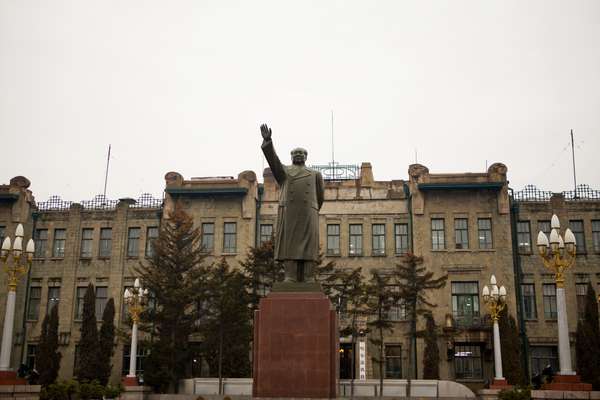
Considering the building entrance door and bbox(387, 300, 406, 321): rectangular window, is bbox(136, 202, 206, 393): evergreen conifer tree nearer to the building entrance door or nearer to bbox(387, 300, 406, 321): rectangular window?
the building entrance door

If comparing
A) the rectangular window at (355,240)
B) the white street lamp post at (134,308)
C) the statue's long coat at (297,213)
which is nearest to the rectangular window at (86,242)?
the white street lamp post at (134,308)

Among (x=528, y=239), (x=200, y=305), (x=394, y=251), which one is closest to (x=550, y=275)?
(x=528, y=239)

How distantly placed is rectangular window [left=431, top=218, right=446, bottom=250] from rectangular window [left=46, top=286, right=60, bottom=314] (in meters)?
22.1

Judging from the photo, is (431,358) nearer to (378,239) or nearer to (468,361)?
(468,361)

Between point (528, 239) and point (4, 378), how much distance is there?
92.0 feet

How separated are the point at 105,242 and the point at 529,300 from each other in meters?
24.8

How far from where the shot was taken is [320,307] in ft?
38.8

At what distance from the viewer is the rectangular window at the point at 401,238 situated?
3581 centimetres

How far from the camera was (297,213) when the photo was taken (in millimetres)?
12797

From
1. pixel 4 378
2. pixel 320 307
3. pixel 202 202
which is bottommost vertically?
pixel 4 378

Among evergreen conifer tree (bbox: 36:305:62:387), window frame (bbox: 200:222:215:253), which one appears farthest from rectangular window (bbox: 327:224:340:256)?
evergreen conifer tree (bbox: 36:305:62:387)

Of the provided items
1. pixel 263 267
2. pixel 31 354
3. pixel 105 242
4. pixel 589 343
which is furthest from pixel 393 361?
pixel 31 354

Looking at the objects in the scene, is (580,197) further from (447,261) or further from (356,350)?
(356,350)

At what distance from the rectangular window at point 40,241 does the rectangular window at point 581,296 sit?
3082 centimetres
